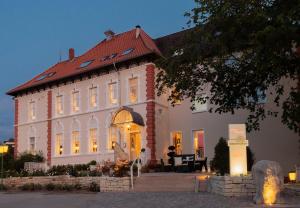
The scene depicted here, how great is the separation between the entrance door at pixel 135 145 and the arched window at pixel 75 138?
18.3 feet

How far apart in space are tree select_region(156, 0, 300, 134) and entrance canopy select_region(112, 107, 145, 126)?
26.9ft

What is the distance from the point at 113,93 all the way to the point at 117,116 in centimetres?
261

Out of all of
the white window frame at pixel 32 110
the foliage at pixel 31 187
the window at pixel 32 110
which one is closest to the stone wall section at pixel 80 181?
the foliage at pixel 31 187

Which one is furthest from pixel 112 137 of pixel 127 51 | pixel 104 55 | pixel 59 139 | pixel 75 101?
pixel 104 55

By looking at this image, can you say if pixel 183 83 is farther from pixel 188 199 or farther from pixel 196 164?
pixel 196 164

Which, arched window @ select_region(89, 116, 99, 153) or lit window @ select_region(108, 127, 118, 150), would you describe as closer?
lit window @ select_region(108, 127, 118, 150)

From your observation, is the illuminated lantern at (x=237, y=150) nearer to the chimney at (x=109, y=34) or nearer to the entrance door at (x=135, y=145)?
the entrance door at (x=135, y=145)

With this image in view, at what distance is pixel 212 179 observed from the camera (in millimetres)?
17266

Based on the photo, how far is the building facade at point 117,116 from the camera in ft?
89.6

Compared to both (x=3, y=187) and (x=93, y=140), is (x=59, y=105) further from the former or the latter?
(x=3, y=187)

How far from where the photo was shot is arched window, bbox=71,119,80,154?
33.6 metres

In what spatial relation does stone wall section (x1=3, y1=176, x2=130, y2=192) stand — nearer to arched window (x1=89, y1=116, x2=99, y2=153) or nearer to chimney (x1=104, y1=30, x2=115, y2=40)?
arched window (x1=89, y1=116, x2=99, y2=153)

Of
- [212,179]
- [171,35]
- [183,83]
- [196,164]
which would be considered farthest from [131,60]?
[212,179]

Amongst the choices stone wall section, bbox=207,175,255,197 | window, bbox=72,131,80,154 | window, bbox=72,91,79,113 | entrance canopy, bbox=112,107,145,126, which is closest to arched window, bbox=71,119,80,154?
window, bbox=72,131,80,154
